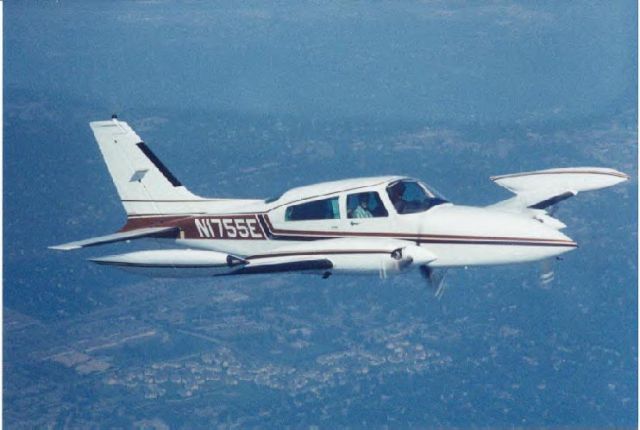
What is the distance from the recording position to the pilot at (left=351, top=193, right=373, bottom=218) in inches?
694

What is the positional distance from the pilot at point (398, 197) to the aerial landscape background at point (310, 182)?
21.9 ft

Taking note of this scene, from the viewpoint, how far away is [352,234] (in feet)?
58.1

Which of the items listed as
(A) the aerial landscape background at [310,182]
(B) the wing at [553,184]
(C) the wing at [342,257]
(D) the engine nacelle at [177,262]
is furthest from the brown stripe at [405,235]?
(A) the aerial landscape background at [310,182]

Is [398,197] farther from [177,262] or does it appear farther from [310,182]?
[310,182]

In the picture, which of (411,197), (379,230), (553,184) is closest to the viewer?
(379,230)

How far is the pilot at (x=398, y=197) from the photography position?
688 inches

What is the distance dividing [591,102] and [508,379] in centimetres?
2730

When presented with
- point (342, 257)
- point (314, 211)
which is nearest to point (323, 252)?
point (342, 257)

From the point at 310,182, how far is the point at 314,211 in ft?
101

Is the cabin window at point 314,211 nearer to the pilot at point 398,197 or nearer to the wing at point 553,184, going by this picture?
the pilot at point 398,197

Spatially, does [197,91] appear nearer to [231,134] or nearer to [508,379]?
[231,134]

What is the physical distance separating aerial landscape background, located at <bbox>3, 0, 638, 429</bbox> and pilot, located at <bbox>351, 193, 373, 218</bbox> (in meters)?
6.01

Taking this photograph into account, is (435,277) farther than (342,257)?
Yes

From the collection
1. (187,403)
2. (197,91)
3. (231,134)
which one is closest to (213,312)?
(187,403)
